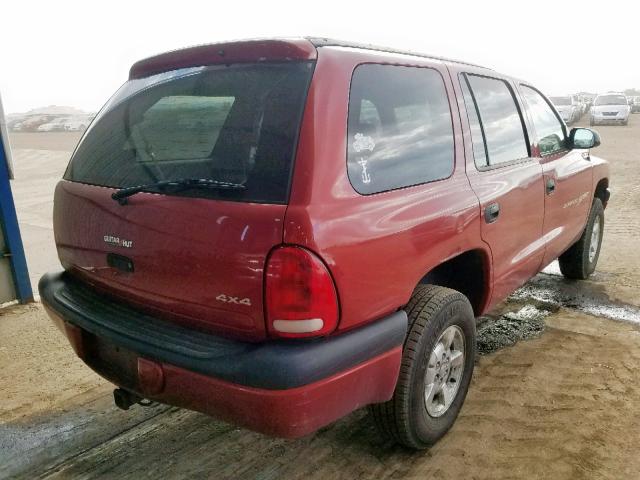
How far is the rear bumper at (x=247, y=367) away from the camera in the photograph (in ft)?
5.74

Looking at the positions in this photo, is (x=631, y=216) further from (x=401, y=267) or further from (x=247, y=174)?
(x=247, y=174)

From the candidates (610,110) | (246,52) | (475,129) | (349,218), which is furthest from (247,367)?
(610,110)

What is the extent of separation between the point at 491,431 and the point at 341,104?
70.4 inches

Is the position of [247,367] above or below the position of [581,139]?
below

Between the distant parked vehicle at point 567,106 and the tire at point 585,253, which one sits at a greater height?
the distant parked vehicle at point 567,106

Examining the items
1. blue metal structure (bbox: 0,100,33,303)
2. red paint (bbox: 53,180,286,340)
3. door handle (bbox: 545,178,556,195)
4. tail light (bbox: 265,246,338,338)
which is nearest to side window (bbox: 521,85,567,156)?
door handle (bbox: 545,178,556,195)

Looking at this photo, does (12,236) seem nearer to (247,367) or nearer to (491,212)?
(247,367)

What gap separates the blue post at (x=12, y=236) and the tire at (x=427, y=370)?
3.50m

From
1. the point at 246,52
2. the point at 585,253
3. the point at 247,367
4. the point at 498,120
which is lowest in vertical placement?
the point at 585,253

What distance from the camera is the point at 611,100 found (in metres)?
23.7

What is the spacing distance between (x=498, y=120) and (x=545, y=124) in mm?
887

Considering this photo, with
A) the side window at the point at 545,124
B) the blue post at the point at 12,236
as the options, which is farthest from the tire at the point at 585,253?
the blue post at the point at 12,236

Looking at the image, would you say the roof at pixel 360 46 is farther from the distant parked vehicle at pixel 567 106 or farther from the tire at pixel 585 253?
the distant parked vehicle at pixel 567 106

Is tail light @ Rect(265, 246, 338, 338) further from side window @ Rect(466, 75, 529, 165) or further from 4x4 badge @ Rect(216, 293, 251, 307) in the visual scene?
side window @ Rect(466, 75, 529, 165)
